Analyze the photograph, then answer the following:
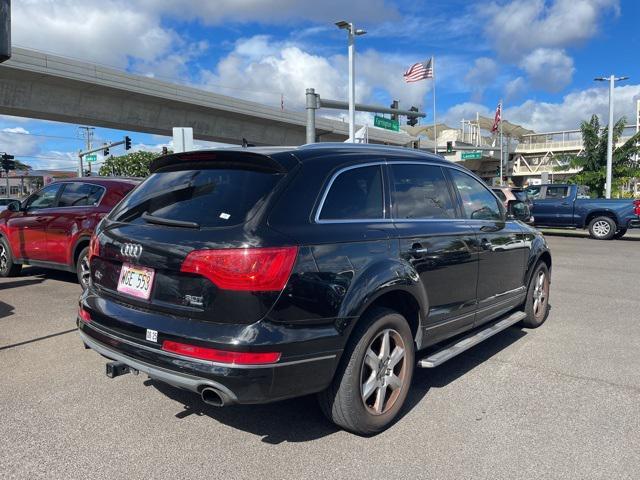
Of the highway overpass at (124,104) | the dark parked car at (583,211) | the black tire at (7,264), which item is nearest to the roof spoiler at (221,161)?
the black tire at (7,264)

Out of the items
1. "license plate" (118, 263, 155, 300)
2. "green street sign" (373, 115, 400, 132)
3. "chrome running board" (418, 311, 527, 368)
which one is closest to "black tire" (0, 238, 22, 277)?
"license plate" (118, 263, 155, 300)

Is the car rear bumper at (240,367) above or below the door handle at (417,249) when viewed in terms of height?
below

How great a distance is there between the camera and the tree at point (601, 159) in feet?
89.1

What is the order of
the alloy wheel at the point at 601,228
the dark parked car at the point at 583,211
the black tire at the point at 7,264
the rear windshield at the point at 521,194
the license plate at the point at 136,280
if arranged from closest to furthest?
the license plate at the point at 136,280 < the black tire at the point at 7,264 < the dark parked car at the point at 583,211 < the alloy wheel at the point at 601,228 < the rear windshield at the point at 521,194

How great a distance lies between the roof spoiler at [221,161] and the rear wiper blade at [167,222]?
453mm

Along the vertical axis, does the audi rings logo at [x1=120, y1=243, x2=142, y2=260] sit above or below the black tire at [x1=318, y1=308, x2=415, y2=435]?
above

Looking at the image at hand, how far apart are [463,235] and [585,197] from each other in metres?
17.0

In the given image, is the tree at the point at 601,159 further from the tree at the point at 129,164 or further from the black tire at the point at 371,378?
the tree at the point at 129,164

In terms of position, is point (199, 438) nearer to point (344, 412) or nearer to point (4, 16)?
point (344, 412)

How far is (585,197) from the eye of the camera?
1909 centimetres

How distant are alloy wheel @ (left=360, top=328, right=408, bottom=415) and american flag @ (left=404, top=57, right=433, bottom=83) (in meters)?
23.8

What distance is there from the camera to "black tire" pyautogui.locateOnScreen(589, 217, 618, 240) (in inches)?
693

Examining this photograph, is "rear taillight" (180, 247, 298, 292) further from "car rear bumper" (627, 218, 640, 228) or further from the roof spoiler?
"car rear bumper" (627, 218, 640, 228)

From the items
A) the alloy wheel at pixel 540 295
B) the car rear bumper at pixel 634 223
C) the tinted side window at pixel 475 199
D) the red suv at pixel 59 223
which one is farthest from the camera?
the car rear bumper at pixel 634 223
